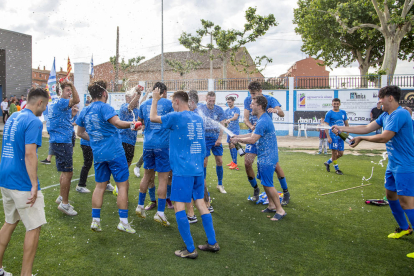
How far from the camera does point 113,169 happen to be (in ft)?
13.6

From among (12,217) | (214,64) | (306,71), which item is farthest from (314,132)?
(306,71)

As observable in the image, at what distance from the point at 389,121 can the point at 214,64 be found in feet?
143

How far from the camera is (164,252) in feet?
12.0

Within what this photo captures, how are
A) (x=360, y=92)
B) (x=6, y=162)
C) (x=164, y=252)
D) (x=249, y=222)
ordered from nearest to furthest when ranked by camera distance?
(x=6, y=162)
(x=164, y=252)
(x=249, y=222)
(x=360, y=92)

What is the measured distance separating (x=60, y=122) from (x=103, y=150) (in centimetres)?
182

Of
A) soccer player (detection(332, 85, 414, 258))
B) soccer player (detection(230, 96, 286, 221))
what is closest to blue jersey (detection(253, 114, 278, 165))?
soccer player (detection(230, 96, 286, 221))

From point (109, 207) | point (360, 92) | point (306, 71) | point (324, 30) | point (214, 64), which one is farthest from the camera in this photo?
point (306, 71)

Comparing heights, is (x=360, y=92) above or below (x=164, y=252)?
above

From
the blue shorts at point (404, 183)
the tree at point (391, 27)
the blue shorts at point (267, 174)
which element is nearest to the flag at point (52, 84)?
the blue shorts at point (267, 174)

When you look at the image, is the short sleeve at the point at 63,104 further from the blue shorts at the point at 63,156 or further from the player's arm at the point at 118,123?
the player's arm at the point at 118,123

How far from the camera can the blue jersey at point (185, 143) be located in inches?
140

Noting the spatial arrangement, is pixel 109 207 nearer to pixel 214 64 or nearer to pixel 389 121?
pixel 389 121

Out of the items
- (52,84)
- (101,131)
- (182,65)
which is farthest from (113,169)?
(182,65)

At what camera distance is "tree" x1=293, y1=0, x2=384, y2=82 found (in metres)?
26.1
